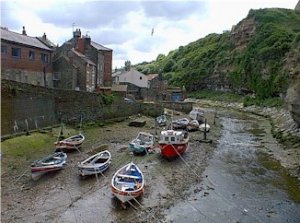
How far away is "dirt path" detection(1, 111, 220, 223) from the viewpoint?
Result: 17.7 meters

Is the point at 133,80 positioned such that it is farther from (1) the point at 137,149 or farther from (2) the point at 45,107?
(1) the point at 137,149

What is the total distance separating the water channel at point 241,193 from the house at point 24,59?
23.5 m

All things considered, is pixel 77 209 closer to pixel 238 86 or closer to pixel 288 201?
pixel 288 201

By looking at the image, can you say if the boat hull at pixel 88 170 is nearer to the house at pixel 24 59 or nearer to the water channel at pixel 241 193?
the water channel at pixel 241 193

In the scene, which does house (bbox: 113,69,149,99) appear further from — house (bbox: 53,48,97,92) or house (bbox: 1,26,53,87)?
house (bbox: 1,26,53,87)

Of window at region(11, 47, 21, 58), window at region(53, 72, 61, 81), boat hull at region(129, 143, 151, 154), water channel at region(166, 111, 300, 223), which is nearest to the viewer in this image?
water channel at region(166, 111, 300, 223)

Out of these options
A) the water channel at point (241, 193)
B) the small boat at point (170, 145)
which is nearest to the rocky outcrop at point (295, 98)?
the water channel at point (241, 193)

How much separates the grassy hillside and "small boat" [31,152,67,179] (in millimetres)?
52301

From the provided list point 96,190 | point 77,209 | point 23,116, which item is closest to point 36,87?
point 23,116

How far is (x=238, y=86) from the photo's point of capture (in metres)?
94.6

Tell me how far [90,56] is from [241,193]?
1576 inches

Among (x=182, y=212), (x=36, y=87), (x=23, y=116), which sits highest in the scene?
(x=36, y=87)

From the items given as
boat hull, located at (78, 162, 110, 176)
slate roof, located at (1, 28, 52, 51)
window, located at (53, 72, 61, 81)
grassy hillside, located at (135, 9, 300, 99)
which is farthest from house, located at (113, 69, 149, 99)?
boat hull, located at (78, 162, 110, 176)

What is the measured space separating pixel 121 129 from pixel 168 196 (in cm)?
2072
